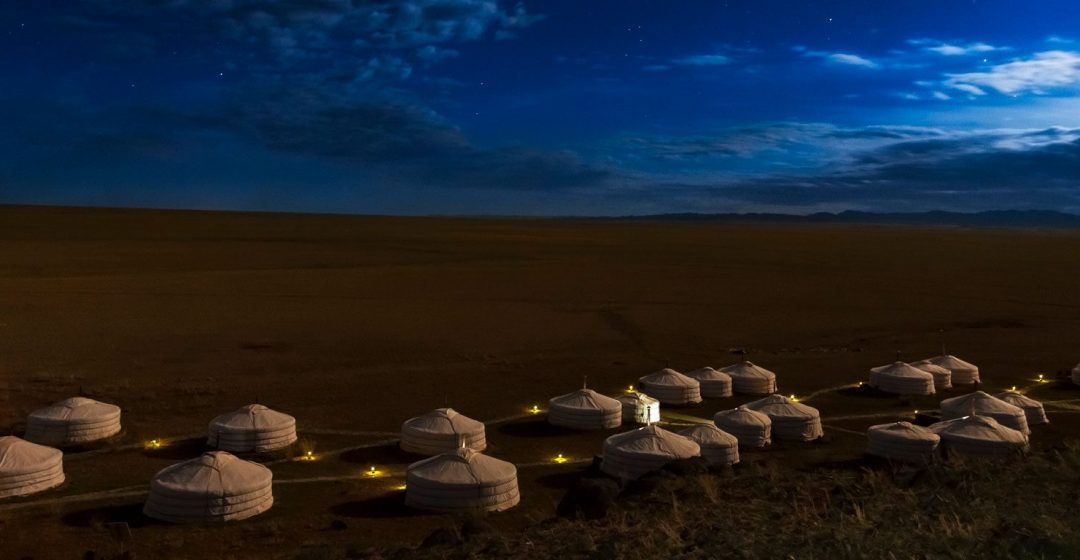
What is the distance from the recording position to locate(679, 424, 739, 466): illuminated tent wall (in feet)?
68.7

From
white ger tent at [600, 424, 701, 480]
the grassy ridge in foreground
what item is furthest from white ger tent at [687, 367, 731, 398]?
the grassy ridge in foreground

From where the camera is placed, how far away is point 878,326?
4688cm

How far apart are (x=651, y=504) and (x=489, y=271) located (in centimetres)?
6034

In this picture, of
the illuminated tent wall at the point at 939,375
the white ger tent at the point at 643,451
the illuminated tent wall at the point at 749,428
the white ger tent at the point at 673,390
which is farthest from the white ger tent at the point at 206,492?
the illuminated tent wall at the point at 939,375

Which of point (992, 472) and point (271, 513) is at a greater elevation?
point (992, 472)

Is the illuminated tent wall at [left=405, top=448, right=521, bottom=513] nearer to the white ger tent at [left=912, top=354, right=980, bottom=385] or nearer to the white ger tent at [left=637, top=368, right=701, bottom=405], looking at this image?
the white ger tent at [left=637, top=368, right=701, bottom=405]

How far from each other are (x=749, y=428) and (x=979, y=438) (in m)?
5.36

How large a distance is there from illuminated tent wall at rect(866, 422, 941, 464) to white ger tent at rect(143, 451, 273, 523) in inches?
562

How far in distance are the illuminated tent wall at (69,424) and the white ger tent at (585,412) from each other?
11.6 metres

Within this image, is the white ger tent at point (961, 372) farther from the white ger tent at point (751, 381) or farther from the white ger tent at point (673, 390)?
the white ger tent at point (673, 390)

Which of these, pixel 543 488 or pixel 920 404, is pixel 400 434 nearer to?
pixel 543 488

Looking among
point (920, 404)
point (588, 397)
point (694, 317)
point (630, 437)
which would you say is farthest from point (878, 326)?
point (630, 437)

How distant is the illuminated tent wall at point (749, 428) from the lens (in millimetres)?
23109

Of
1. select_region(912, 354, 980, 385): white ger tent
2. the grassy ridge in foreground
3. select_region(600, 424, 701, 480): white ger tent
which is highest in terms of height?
the grassy ridge in foreground
